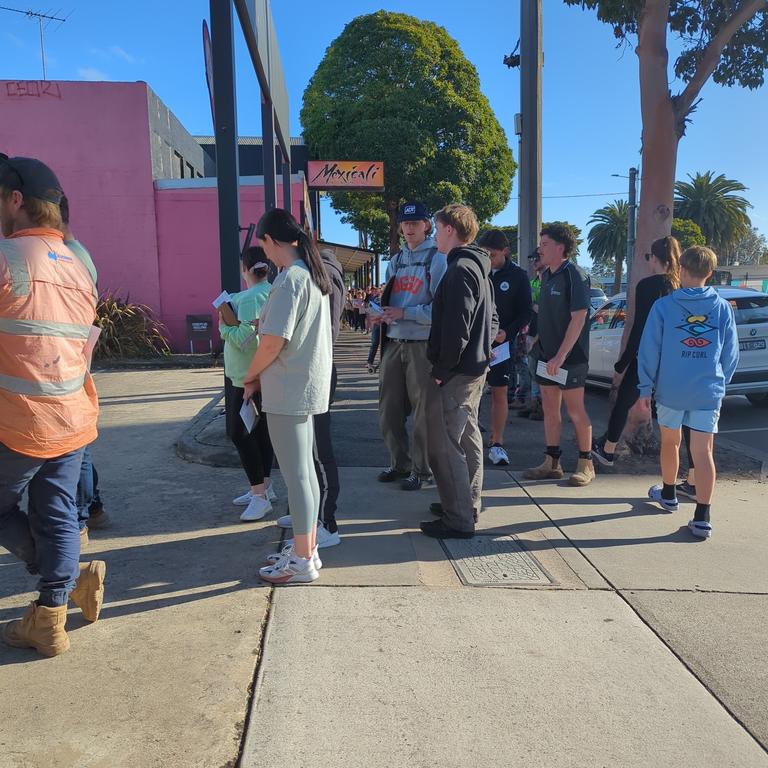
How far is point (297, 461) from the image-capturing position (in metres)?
3.22

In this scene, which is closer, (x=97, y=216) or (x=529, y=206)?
(x=529, y=206)

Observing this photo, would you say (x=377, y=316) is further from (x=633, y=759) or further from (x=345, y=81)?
(x=345, y=81)

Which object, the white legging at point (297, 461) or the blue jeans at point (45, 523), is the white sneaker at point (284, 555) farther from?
the blue jeans at point (45, 523)

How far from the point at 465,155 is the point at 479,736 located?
2723 centimetres

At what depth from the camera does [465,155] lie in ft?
89.0

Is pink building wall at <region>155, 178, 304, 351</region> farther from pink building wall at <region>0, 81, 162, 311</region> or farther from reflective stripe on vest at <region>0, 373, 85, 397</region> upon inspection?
reflective stripe on vest at <region>0, 373, 85, 397</region>

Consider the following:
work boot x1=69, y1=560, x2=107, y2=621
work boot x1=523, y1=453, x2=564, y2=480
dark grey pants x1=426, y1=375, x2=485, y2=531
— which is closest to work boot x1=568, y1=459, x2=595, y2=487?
Answer: work boot x1=523, y1=453, x2=564, y2=480

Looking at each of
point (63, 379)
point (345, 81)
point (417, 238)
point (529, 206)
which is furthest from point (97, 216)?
point (345, 81)

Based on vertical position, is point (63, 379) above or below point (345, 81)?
below

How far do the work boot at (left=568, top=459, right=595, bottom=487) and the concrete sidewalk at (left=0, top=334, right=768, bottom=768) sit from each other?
2.16ft

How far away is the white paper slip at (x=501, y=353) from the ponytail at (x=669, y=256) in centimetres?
136

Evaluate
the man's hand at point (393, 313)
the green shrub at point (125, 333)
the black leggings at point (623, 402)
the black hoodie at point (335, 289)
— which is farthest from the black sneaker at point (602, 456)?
the green shrub at point (125, 333)

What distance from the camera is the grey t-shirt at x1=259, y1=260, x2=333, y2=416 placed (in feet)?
9.96

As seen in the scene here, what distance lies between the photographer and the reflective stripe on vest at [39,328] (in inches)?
98.5
